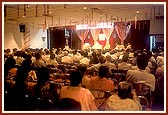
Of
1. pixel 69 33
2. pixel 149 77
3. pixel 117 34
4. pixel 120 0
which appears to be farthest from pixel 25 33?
pixel 120 0

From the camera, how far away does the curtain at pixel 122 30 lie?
34.8 feet

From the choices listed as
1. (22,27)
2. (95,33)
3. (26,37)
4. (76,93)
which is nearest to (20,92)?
(76,93)

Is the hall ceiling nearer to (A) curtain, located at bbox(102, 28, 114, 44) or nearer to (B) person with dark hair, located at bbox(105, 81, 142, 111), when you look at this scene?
(B) person with dark hair, located at bbox(105, 81, 142, 111)

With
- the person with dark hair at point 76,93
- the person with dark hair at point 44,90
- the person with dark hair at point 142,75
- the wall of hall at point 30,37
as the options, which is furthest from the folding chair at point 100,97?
the wall of hall at point 30,37

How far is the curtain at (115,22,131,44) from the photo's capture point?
34.8ft

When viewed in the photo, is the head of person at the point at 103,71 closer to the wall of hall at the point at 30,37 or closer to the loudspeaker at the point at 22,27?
the wall of hall at the point at 30,37

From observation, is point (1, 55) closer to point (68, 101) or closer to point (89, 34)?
point (68, 101)

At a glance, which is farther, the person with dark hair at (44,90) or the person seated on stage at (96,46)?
the person seated on stage at (96,46)

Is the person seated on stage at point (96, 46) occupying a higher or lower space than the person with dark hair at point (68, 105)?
higher

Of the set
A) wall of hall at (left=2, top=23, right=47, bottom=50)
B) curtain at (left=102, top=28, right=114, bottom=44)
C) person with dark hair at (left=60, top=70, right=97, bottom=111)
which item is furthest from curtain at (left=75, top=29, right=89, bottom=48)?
person with dark hair at (left=60, top=70, right=97, bottom=111)

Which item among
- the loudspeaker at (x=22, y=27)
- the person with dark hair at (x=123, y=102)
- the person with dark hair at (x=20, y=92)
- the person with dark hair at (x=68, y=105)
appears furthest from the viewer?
the loudspeaker at (x=22, y=27)

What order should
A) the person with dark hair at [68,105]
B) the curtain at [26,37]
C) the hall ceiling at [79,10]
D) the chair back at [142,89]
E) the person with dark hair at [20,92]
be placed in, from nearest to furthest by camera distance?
1. the person with dark hair at [68,105]
2. the person with dark hair at [20,92]
3. the hall ceiling at [79,10]
4. the chair back at [142,89]
5. the curtain at [26,37]

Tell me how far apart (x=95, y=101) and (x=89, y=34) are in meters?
10.4

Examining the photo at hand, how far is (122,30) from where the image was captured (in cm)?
1091
